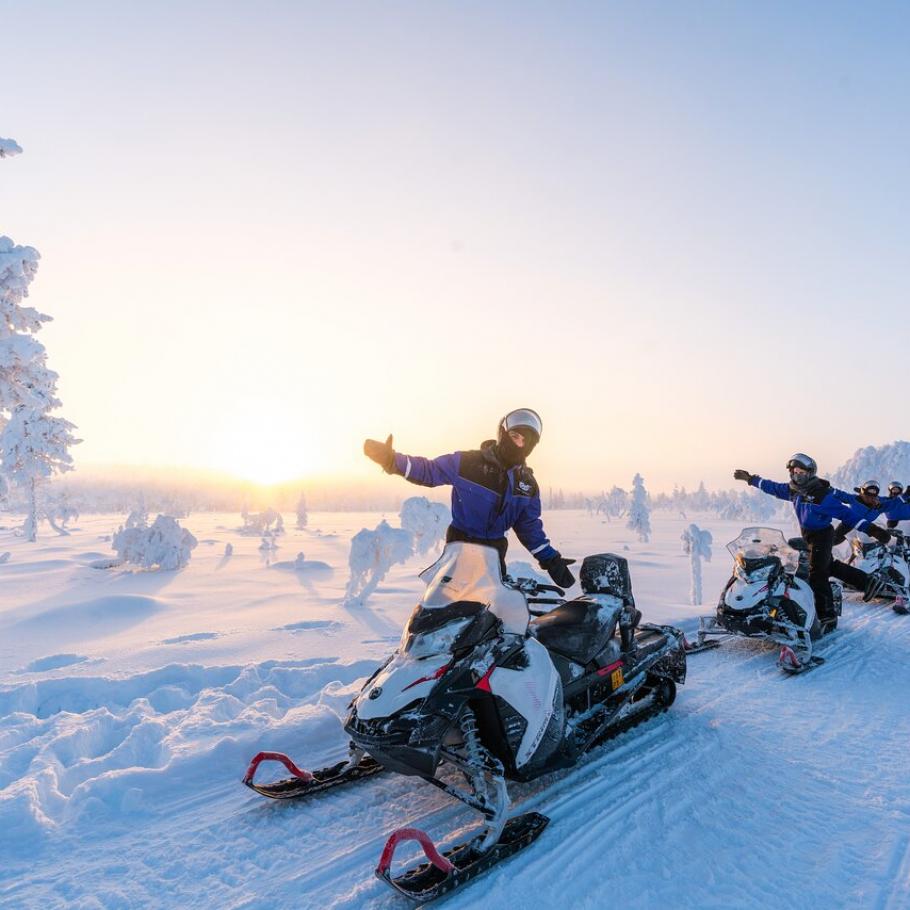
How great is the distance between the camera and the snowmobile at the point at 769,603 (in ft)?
20.7

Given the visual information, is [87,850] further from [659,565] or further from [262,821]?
[659,565]

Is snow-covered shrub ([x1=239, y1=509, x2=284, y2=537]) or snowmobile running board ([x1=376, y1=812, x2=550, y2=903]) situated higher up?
snowmobile running board ([x1=376, y1=812, x2=550, y2=903])

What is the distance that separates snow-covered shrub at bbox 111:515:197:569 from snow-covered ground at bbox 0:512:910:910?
1260 cm

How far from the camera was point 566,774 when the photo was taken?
146 inches

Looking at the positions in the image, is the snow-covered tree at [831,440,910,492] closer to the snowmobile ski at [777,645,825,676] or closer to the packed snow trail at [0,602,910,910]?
the snowmobile ski at [777,645,825,676]

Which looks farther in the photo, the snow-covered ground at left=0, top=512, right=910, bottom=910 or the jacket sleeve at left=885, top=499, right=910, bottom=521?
the jacket sleeve at left=885, top=499, right=910, bottom=521

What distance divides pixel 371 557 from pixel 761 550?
787 cm

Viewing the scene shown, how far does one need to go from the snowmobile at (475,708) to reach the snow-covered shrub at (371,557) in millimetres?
8543

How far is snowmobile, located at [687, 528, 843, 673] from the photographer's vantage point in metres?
6.32

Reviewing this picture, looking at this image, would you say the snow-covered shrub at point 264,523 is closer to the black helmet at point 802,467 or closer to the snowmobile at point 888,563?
the snowmobile at point 888,563

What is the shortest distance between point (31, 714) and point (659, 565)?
76.8 ft

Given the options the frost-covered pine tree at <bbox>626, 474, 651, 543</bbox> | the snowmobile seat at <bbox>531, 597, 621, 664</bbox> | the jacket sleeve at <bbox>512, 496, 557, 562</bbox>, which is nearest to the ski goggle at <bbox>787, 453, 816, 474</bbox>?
the snowmobile seat at <bbox>531, 597, 621, 664</bbox>

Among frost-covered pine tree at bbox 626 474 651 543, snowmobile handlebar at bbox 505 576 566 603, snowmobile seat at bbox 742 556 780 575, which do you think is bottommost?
frost-covered pine tree at bbox 626 474 651 543

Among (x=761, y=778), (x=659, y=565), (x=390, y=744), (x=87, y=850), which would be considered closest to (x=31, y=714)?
(x=87, y=850)
